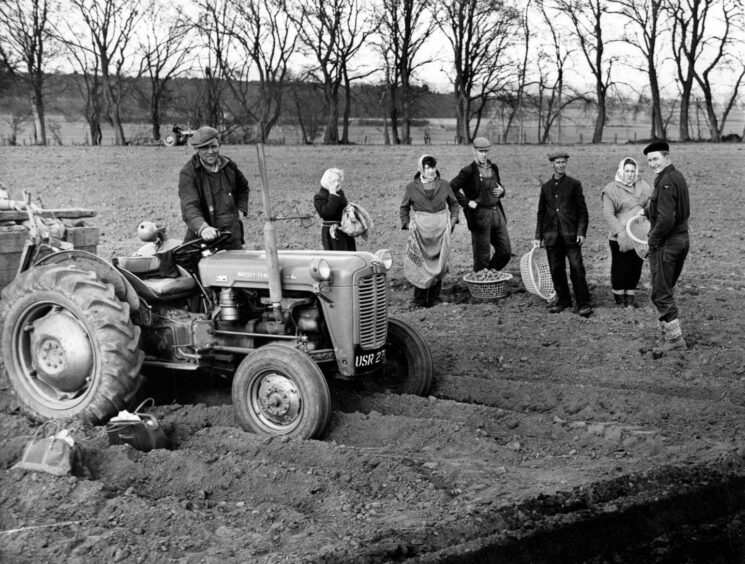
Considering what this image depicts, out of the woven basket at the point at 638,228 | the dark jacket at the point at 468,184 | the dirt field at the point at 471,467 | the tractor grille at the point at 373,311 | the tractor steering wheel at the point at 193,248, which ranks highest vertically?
the dark jacket at the point at 468,184

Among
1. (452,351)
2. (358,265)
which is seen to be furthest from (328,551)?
(452,351)

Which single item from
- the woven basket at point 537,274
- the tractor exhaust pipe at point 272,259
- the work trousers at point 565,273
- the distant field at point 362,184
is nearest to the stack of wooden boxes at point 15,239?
the tractor exhaust pipe at point 272,259

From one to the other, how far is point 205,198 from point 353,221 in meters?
2.76

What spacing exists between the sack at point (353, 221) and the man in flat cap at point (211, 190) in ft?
7.75

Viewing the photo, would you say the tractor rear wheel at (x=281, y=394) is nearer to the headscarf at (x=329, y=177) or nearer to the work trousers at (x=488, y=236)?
the headscarf at (x=329, y=177)

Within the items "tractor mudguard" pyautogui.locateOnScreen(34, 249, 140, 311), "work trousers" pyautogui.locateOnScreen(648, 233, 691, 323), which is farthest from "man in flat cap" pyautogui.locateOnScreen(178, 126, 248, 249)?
"work trousers" pyautogui.locateOnScreen(648, 233, 691, 323)

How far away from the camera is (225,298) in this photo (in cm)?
631

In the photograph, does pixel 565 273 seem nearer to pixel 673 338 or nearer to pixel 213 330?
pixel 673 338

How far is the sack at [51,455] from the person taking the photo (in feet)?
16.5

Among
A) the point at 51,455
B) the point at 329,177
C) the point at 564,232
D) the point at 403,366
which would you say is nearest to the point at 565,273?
the point at 564,232

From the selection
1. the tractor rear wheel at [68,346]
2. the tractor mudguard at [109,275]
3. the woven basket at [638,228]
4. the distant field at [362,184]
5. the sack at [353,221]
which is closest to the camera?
the tractor rear wheel at [68,346]

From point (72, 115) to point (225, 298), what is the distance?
48.9 m

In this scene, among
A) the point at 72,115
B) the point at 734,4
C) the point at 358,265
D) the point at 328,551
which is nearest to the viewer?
the point at 328,551

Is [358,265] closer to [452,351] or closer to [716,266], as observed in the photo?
[452,351]
